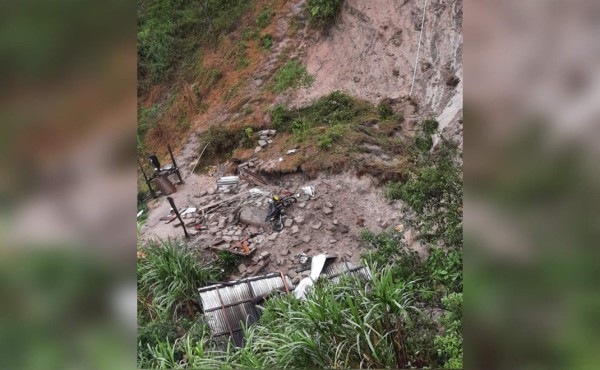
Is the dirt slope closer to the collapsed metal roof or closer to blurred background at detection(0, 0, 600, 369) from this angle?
the collapsed metal roof

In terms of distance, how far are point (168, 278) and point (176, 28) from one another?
8434 millimetres

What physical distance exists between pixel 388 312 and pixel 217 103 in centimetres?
800

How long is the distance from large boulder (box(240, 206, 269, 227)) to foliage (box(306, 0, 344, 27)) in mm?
5009

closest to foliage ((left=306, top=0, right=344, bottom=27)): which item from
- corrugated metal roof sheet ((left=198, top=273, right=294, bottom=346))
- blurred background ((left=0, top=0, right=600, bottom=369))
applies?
corrugated metal roof sheet ((left=198, top=273, right=294, bottom=346))

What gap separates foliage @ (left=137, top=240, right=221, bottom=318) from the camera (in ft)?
14.8

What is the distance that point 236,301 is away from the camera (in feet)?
13.7

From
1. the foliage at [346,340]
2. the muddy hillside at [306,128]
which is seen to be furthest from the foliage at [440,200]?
the muddy hillside at [306,128]

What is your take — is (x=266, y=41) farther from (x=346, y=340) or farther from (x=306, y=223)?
(x=346, y=340)
